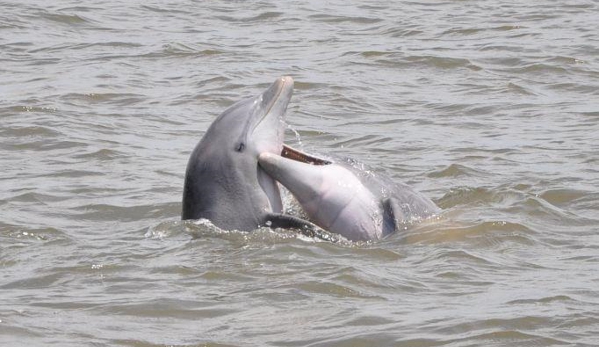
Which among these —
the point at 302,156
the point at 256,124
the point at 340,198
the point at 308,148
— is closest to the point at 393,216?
the point at 340,198

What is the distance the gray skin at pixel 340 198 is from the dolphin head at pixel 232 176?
0.33 feet

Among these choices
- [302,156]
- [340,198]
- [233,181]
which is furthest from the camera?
[302,156]

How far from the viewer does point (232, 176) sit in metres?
9.02

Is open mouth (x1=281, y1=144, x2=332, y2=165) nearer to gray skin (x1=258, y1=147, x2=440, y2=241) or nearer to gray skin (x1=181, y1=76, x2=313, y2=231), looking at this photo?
gray skin (x1=258, y1=147, x2=440, y2=241)

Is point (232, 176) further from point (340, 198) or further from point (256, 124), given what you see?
point (340, 198)

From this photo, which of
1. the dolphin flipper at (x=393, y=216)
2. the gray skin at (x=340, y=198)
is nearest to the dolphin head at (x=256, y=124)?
the gray skin at (x=340, y=198)

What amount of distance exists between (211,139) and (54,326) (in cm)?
200

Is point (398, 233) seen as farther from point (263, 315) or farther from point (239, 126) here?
point (263, 315)

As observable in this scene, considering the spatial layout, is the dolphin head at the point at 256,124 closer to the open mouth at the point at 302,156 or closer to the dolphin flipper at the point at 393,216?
the open mouth at the point at 302,156

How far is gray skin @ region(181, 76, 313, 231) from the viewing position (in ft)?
29.5

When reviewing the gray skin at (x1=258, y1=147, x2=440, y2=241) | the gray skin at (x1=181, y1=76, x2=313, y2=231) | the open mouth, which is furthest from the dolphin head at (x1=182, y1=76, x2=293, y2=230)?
the open mouth

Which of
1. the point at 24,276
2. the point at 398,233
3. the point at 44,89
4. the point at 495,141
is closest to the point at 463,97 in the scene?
the point at 495,141

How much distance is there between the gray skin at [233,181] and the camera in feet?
29.5

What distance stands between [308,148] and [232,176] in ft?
13.5
